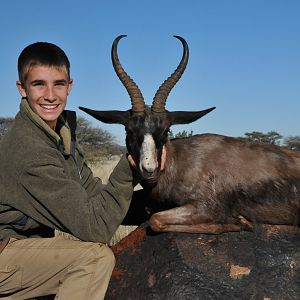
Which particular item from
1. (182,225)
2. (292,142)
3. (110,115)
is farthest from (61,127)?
(292,142)

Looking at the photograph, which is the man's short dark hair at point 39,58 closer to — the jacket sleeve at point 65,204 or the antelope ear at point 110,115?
the jacket sleeve at point 65,204

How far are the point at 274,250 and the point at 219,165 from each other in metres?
1.39

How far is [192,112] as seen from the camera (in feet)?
18.3

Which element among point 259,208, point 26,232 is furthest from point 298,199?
point 26,232

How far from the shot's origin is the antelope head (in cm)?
488

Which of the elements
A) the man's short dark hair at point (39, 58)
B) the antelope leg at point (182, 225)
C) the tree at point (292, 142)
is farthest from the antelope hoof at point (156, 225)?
the tree at point (292, 142)

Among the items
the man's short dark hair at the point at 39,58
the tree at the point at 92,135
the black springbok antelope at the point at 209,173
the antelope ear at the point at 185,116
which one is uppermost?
the man's short dark hair at the point at 39,58

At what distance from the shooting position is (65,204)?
3.42 meters

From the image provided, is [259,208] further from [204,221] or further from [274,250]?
[274,250]

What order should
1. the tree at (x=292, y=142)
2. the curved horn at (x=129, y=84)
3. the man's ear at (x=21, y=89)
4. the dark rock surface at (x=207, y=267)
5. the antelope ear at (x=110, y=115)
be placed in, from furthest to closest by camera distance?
the tree at (x=292, y=142), the antelope ear at (x=110, y=115), the curved horn at (x=129, y=84), the man's ear at (x=21, y=89), the dark rock surface at (x=207, y=267)

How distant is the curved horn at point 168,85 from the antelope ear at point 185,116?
19 centimetres

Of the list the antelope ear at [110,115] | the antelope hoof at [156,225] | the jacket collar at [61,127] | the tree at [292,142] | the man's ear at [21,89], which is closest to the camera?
the jacket collar at [61,127]

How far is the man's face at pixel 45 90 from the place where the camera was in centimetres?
389

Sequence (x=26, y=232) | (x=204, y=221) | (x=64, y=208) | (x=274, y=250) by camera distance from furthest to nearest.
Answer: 1. (x=204, y=221)
2. (x=274, y=250)
3. (x=26, y=232)
4. (x=64, y=208)
